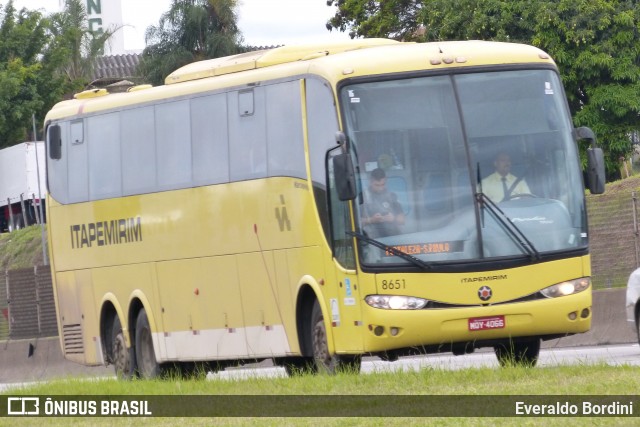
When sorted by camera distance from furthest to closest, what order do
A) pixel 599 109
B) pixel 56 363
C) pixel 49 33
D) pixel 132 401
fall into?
pixel 49 33 < pixel 599 109 < pixel 56 363 < pixel 132 401

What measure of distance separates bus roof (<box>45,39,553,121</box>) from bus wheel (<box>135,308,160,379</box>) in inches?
111

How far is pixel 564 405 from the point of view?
11141mm

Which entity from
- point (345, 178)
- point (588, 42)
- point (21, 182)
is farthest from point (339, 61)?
point (21, 182)

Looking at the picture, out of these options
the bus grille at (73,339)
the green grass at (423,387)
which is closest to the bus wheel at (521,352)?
the green grass at (423,387)

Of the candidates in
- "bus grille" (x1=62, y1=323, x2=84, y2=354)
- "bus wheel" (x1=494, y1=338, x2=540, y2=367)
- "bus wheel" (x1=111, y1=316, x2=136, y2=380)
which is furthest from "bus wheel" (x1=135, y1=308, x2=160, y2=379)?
"bus wheel" (x1=494, y1=338, x2=540, y2=367)

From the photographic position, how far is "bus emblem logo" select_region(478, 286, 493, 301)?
15930 millimetres

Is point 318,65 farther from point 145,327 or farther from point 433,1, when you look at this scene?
point 433,1

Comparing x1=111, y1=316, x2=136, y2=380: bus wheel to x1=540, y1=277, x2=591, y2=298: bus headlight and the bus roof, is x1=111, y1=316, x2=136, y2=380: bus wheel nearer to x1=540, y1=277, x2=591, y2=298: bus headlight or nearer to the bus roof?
the bus roof

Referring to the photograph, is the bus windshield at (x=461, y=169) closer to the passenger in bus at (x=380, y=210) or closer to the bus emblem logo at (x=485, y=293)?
the passenger in bus at (x=380, y=210)

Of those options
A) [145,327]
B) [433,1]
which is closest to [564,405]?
[145,327]

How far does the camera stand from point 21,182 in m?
47.1

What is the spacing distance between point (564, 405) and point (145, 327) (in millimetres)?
10636

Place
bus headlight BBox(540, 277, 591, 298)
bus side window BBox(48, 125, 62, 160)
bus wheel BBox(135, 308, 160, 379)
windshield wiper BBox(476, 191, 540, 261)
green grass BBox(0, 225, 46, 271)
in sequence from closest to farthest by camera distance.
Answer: windshield wiper BBox(476, 191, 540, 261) < bus headlight BBox(540, 277, 591, 298) < bus wheel BBox(135, 308, 160, 379) < bus side window BBox(48, 125, 62, 160) < green grass BBox(0, 225, 46, 271)

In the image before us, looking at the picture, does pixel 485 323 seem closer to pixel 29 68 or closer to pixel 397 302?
pixel 397 302
